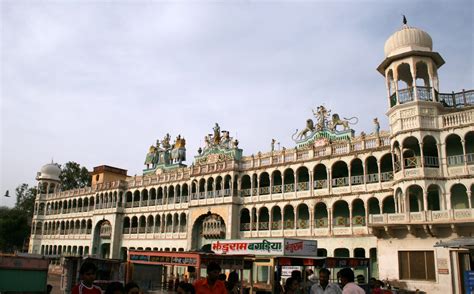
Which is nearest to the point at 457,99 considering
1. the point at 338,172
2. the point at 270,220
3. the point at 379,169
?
the point at 379,169

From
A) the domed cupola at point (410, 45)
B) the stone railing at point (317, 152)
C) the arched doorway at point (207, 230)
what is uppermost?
the domed cupola at point (410, 45)

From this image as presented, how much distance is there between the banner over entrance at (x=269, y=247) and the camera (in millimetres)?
20181

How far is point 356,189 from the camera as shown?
34.8m

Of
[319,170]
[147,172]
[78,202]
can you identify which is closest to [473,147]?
[319,170]

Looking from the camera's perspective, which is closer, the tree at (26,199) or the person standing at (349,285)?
the person standing at (349,285)

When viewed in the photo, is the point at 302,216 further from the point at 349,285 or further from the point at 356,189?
the point at 349,285

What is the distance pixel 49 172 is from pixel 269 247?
6315 centimetres

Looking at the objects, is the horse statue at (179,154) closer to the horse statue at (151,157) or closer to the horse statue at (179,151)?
the horse statue at (179,151)

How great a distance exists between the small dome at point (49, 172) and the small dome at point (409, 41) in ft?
200

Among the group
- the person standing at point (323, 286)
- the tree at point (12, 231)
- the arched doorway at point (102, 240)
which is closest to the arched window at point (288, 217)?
the arched doorway at point (102, 240)

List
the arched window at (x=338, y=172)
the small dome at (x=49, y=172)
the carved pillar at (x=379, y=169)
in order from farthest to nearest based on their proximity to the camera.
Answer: the small dome at (x=49, y=172) → the arched window at (x=338, y=172) → the carved pillar at (x=379, y=169)

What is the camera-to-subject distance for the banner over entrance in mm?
20181

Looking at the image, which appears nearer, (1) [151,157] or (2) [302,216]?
(2) [302,216]

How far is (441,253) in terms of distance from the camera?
26828mm
